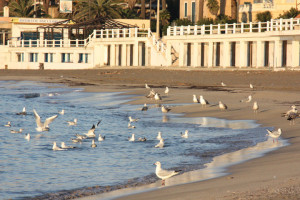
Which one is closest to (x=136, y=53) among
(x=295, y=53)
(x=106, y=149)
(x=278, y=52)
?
(x=278, y=52)

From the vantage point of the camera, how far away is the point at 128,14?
277 ft

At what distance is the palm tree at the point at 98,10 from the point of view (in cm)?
7581

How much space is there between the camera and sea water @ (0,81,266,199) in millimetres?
11818

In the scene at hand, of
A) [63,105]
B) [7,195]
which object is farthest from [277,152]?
[63,105]

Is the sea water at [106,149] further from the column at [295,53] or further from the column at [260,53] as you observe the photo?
the column at [260,53]

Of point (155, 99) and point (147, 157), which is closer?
point (147, 157)

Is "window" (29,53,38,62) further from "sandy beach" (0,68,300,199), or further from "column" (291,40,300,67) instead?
"column" (291,40,300,67)

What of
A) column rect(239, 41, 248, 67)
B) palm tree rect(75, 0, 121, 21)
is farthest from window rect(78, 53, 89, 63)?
column rect(239, 41, 248, 67)

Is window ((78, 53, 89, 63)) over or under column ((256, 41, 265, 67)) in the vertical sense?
under

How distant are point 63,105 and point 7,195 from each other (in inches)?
721

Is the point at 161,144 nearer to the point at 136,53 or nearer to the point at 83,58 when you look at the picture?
the point at 136,53

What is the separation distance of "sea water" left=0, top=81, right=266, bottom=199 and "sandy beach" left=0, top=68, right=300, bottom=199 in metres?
1.13

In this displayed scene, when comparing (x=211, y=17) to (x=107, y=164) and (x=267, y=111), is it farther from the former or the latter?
(x=107, y=164)

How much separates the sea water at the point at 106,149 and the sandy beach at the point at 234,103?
3.71ft
